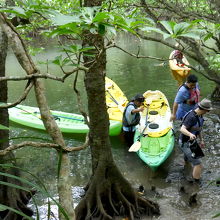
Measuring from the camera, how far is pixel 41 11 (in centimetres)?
144

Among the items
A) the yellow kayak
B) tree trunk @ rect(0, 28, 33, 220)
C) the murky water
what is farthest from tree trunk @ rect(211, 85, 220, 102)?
tree trunk @ rect(0, 28, 33, 220)

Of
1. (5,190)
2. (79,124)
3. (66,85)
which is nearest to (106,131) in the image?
(5,190)

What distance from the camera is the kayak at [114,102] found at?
789cm

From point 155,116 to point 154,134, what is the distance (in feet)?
3.26

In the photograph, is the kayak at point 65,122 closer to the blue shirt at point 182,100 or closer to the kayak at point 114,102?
the kayak at point 114,102

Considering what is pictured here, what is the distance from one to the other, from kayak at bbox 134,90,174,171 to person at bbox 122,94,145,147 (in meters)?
0.18

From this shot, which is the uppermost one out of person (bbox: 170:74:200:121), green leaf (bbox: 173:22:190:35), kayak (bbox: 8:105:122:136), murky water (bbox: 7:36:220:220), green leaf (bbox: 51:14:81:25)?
green leaf (bbox: 173:22:190:35)

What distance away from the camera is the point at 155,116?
7277 mm

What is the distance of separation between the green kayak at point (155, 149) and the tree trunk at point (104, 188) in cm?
119

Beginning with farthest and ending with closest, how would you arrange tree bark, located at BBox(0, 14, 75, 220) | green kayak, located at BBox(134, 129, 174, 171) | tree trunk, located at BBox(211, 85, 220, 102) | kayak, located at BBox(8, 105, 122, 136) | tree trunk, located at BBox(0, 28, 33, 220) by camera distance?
tree trunk, located at BBox(211, 85, 220, 102)
kayak, located at BBox(8, 105, 122, 136)
green kayak, located at BBox(134, 129, 174, 171)
tree trunk, located at BBox(0, 28, 33, 220)
tree bark, located at BBox(0, 14, 75, 220)

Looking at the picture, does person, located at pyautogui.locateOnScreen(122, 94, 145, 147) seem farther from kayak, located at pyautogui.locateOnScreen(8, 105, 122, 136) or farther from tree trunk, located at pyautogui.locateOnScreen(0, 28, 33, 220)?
tree trunk, located at pyautogui.locateOnScreen(0, 28, 33, 220)

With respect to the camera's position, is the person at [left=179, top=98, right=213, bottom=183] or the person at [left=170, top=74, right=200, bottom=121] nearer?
the person at [left=179, top=98, right=213, bottom=183]

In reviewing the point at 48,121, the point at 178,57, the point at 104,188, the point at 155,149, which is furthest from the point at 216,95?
the point at 48,121

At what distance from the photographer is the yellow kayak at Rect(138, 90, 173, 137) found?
6.51 m
